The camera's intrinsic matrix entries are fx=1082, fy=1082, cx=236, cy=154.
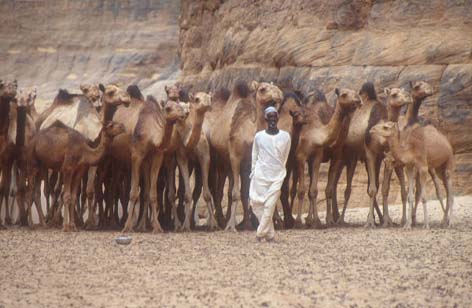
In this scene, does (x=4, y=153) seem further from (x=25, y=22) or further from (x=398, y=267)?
(x=25, y=22)

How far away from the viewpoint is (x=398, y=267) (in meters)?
11.9

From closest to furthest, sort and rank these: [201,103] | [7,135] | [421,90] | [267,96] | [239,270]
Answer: [239,270] → [267,96] → [201,103] → [421,90] → [7,135]

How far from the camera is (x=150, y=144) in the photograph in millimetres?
17281

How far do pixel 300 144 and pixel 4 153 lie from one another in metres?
5.01

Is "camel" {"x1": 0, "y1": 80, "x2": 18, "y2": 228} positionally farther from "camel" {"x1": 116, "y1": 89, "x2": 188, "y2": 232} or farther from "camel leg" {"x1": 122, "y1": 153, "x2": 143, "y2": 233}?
"camel leg" {"x1": 122, "y1": 153, "x2": 143, "y2": 233}

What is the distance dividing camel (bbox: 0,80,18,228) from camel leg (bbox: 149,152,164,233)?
8.22 ft

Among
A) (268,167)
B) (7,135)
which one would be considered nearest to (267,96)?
(268,167)

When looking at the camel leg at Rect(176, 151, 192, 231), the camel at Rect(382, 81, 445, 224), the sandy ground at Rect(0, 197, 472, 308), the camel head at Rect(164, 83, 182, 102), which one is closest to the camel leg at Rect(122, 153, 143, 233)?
the camel leg at Rect(176, 151, 192, 231)

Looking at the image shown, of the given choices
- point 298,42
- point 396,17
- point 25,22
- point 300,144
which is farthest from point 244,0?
point 25,22

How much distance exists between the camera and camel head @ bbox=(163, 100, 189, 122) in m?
16.8

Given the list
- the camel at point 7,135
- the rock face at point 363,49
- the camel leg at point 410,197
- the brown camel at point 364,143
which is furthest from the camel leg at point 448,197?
the camel at point 7,135

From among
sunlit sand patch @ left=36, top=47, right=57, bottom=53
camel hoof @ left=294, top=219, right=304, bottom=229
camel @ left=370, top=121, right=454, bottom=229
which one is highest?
sunlit sand patch @ left=36, top=47, right=57, bottom=53

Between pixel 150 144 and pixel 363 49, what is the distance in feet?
33.5

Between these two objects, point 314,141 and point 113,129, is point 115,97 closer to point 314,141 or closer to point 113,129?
point 113,129
